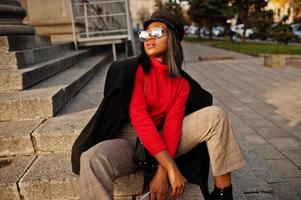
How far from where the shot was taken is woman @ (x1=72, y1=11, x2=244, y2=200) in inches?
80.5

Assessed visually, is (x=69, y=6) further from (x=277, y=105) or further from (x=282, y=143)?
(x=282, y=143)

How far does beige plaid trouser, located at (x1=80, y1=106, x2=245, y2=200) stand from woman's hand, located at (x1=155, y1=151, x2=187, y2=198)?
Result: 0.70 feet

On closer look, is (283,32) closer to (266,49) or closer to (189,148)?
(266,49)

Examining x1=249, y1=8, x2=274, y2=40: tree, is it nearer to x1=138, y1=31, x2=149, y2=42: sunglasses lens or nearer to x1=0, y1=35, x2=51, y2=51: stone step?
x1=0, y1=35, x2=51, y2=51: stone step

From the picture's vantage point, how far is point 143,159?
2129 mm

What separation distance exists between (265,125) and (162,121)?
3.04 metres

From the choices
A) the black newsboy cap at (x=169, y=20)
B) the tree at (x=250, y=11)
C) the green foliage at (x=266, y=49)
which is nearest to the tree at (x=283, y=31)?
the green foliage at (x=266, y=49)

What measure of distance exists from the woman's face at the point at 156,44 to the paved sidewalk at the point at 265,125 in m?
1.33

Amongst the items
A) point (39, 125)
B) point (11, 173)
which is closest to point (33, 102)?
point (39, 125)

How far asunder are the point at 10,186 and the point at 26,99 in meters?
0.99

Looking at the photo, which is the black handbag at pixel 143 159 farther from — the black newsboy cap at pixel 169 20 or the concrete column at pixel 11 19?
the concrete column at pixel 11 19

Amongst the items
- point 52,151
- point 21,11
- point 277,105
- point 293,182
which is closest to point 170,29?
point 52,151

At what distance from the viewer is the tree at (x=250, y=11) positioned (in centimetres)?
2595

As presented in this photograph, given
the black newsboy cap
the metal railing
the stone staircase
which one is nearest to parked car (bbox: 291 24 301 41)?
the metal railing
